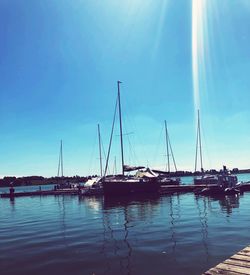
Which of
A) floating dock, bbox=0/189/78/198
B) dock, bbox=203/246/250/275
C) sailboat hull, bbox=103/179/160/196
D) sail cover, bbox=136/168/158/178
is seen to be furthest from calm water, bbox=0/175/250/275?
floating dock, bbox=0/189/78/198

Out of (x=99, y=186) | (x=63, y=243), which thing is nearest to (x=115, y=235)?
(x=63, y=243)

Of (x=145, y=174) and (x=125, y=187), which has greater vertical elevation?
(x=145, y=174)

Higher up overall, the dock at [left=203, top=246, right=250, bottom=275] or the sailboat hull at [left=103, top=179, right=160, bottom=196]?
the sailboat hull at [left=103, top=179, right=160, bottom=196]

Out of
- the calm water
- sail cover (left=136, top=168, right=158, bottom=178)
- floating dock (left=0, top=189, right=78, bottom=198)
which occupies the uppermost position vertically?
sail cover (left=136, top=168, right=158, bottom=178)

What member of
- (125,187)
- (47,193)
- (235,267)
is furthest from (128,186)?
(235,267)

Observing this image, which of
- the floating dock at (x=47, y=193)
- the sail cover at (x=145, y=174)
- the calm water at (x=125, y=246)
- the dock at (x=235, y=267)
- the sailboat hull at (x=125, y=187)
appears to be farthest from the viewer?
the floating dock at (x=47, y=193)

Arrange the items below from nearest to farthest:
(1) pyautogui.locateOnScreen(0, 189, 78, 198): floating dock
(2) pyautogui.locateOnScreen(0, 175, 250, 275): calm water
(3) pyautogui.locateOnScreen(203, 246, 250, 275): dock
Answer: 1. (3) pyautogui.locateOnScreen(203, 246, 250, 275): dock
2. (2) pyautogui.locateOnScreen(0, 175, 250, 275): calm water
3. (1) pyautogui.locateOnScreen(0, 189, 78, 198): floating dock

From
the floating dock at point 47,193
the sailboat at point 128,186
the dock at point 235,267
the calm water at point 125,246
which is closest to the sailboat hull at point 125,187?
the sailboat at point 128,186

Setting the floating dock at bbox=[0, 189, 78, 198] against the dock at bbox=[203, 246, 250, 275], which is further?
the floating dock at bbox=[0, 189, 78, 198]

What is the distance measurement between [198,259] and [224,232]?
21.7 feet

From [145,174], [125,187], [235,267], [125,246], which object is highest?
[145,174]

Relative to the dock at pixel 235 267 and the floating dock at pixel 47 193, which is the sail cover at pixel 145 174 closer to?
the floating dock at pixel 47 193

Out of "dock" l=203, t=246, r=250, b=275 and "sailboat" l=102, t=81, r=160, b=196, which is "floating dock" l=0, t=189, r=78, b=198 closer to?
"sailboat" l=102, t=81, r=160, b=196

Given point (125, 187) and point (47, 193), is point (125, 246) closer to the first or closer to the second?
point (125, 187)
